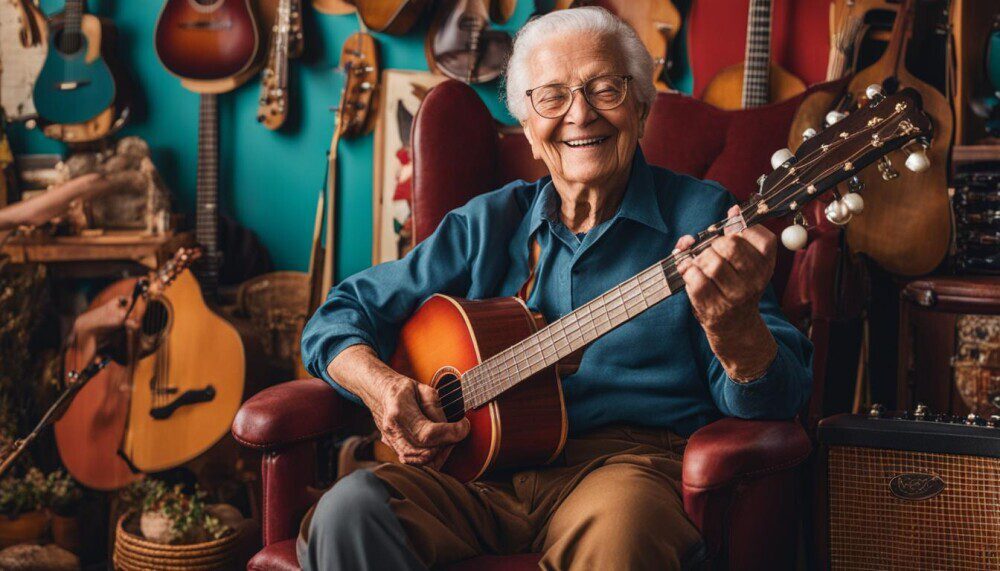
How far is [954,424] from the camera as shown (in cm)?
171

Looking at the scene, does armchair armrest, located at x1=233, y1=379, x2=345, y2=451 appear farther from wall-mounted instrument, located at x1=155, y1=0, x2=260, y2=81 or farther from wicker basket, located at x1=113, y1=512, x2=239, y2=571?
wall-mounted instrument, located at x1=155, y1=0, x2=260, y2=81

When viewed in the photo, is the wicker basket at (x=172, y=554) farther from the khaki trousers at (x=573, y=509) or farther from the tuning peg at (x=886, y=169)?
the tuning peg at (x=886, y=169)

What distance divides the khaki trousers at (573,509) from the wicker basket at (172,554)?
1.18 metres

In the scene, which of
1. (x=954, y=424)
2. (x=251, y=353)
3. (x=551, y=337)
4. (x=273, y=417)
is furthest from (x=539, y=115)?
(x=251, y=353)

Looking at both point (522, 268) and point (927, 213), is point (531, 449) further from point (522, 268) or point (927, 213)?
point (927, 213)

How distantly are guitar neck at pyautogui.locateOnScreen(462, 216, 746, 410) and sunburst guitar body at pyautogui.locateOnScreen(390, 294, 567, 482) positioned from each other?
0.09 ft

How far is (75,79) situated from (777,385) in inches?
112

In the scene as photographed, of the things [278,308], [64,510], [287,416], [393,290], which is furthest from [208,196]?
[287,416]

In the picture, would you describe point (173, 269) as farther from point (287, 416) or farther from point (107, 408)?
point (287, 416)

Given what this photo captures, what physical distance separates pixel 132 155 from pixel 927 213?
8.60ft

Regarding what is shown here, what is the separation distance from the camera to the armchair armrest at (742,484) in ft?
4.73

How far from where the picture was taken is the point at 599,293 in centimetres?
187

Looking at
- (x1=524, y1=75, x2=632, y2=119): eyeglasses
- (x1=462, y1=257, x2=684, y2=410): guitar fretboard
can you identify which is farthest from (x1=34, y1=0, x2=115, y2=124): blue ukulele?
(x1=462, y1=257, x2=684, y2=410): guitar fretboard

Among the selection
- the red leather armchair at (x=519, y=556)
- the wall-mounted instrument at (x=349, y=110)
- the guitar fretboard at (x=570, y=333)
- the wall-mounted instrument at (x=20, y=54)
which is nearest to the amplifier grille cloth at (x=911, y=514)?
the red leather armchair at (x=519, y=556)
